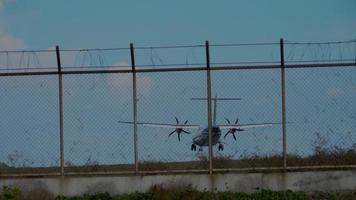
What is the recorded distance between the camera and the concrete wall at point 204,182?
52.9 feet

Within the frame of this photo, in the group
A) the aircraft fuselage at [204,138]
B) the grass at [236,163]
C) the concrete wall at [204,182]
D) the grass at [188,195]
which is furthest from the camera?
the aircraft fuselage at [204,138]

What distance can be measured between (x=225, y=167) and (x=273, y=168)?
965 mm

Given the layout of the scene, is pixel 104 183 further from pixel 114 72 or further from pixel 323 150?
pixel 323 150

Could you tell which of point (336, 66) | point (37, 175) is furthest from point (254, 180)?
point (37, 175)

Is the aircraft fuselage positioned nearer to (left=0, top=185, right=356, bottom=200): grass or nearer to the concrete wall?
the concrete wall

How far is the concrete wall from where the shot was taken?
635 inches

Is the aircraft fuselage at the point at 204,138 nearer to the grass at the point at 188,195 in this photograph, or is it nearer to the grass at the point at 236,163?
the grass at the point at 236,163

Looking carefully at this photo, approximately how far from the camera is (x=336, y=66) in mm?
16547

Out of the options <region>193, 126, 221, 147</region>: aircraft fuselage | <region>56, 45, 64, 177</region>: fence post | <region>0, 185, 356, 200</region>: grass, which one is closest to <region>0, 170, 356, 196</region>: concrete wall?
<region>0, 185, 356, 200</region>: grass

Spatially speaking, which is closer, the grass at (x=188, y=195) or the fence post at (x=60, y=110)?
the grass at (x=188, y=195)

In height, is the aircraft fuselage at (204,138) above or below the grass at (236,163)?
above

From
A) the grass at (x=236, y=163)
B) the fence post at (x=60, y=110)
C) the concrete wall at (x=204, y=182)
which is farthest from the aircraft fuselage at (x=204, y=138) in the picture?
the fence post at (x=60, y=110)

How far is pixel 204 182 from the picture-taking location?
16.2 metres

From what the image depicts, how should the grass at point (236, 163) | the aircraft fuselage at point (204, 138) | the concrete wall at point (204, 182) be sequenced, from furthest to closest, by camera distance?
the aircraft fuselage at point (204, 138) → the grass at point (236, 163) → the concrete wall at point (204, 182)
